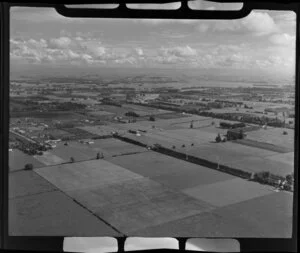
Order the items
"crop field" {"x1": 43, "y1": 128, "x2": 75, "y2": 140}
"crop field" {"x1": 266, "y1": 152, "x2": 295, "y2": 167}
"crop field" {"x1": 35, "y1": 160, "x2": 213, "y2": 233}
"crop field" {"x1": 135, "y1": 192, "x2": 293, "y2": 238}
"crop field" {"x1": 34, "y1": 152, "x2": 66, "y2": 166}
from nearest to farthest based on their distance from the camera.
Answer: "crop field" {"x1": 266, "y1": 152, "x2": 295, "y2": 167} < "crop field" {"x1": 135, "y1": 192, "x2": 293, "y2": 238} < "crop field" {"x1": 35, "y1": 160, "x2": 213, "y2": 233} < "crop field" {"x1": 34, "y1": 152, "x2": 66, "y2": 166} < "crop field" {"x1": 43, "y1": 128, "x2": 75, "y2": 140}

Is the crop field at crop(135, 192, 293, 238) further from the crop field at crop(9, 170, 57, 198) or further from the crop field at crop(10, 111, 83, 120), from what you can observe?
the crop field at crop(10, 111, 83, 120)

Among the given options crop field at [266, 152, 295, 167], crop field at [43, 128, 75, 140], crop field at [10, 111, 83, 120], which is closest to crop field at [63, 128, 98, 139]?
crop field at [43, 128, 75, 140]

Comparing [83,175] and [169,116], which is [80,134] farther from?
[169,116]

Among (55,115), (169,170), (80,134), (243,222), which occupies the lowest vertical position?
(243,222)

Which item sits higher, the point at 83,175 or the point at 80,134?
the point at 80,134

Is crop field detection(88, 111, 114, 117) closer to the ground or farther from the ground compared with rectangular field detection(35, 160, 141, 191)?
farther from the ground

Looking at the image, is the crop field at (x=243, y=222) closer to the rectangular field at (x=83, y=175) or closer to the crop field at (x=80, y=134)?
the rectangular field at (x=83, y=175)

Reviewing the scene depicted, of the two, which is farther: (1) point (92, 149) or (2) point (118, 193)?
(1) point (92, 149)

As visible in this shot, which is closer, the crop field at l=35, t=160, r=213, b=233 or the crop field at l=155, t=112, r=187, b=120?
the crop field at l=35, t=160, r=213, b=233

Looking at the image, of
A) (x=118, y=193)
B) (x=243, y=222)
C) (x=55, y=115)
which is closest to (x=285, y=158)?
(x=243, y=222)
